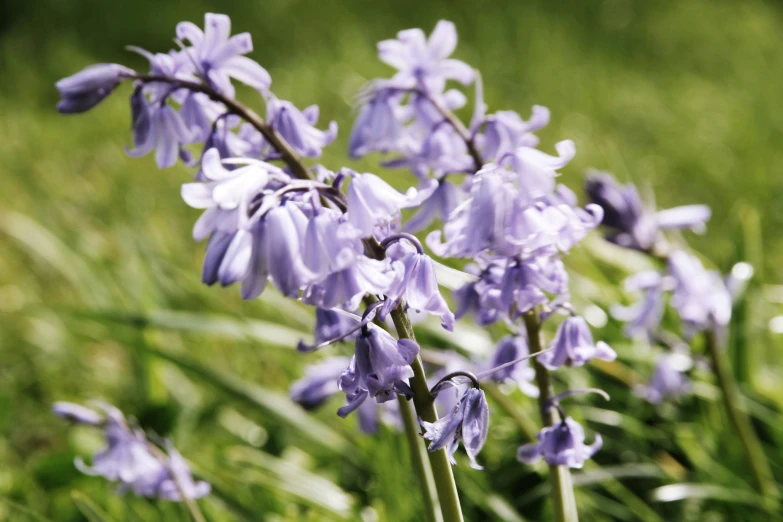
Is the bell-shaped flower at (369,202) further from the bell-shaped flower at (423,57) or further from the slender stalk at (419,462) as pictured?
the bell-shaped flower at (423,57)

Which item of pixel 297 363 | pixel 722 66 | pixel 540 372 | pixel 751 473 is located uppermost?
pixel 722 66

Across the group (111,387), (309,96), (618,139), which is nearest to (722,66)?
(618,139)

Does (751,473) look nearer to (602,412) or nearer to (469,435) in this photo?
(602,412)

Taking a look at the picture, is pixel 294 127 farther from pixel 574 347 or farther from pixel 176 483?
pixel 176 483

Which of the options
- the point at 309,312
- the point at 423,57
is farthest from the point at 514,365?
the point at 309,312


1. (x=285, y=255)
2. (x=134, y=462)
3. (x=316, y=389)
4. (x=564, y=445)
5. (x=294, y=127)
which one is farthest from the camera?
(x=316, y=389)

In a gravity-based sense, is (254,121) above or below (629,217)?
below

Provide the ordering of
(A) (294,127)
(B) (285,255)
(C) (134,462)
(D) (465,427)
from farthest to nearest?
(C) (134,462) → (A) (294,127) → (D) (465,427) → (B) (285,255)
